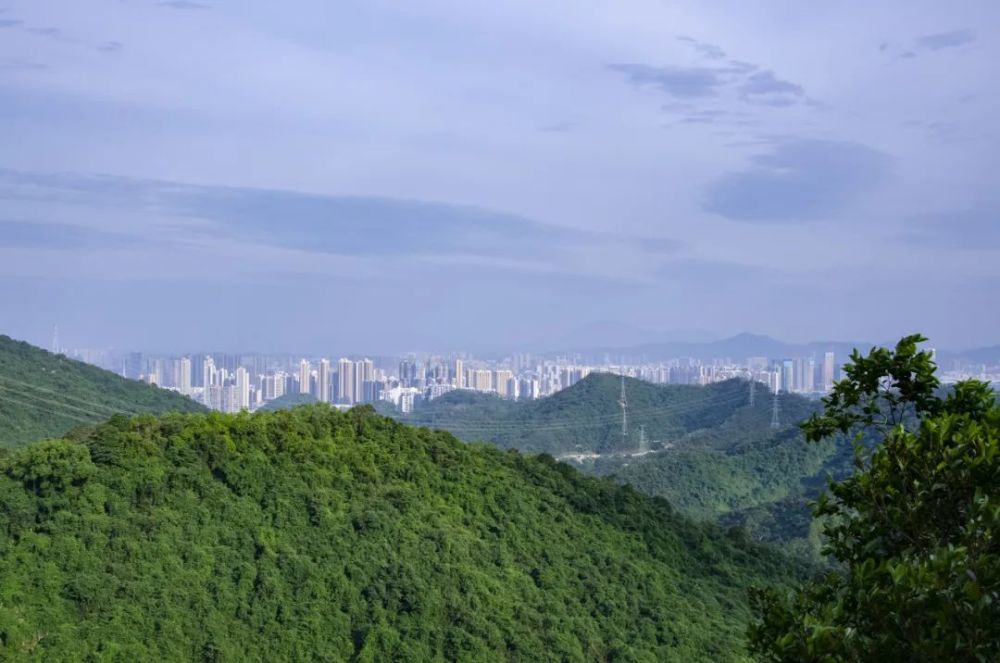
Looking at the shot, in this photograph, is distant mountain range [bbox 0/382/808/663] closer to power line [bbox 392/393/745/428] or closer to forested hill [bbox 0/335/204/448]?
forested hill [bbox 0/335/204/448]

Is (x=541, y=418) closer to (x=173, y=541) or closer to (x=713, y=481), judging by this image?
(x=713, y=481)

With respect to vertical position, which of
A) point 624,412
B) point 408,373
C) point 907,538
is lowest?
point 624,412

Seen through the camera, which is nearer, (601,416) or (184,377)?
(601,416)

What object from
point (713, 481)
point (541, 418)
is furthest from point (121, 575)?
point (541, 418)

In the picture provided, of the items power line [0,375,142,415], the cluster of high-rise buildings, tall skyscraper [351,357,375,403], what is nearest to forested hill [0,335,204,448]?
power line [0,375,142,415]

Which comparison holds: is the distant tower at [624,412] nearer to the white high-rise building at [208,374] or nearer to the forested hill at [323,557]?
the white high-rise building at [208,374]

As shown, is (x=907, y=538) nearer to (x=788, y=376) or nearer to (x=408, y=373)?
(x=408, y=373)

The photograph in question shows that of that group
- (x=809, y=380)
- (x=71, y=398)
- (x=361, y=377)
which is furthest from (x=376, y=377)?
(x=71, y=398)
